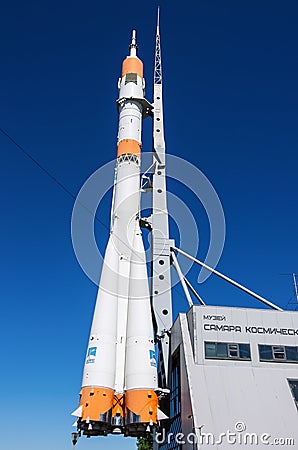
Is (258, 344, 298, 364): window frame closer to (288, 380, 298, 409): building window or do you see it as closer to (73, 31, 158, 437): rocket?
(288, 380, 298, 409): building window

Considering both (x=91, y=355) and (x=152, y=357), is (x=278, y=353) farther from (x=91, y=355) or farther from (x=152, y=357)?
(x=91, y=355)

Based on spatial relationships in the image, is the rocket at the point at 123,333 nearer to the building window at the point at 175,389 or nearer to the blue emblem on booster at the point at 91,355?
the blue emblem on booster at the point at 91,355

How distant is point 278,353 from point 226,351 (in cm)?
271

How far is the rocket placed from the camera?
1903 cm

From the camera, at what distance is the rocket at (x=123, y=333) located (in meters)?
19.0

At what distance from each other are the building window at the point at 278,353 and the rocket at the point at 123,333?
5603 millimetres

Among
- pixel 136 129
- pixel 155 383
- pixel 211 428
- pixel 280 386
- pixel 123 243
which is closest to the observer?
pixel 211 428

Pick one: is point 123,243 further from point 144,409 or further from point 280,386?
point 280,386

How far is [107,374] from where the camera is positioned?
19.8 metres

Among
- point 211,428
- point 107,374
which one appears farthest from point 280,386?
point 107,374

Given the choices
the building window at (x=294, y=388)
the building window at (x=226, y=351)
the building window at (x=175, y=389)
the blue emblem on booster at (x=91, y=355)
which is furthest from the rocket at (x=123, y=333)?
the building window at (x=294, y=388)

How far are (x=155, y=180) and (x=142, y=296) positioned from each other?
10.1 m

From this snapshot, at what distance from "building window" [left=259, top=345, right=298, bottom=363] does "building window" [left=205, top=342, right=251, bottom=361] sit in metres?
0.79

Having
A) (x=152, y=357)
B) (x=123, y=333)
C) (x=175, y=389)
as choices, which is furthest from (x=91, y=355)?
(x=175, y=389)
